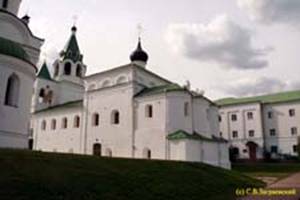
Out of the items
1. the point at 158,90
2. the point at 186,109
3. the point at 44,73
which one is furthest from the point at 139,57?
the point at 44,73

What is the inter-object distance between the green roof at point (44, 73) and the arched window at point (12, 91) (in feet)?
84.4

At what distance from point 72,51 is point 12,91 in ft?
85.7

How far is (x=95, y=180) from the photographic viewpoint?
11148 millimetres

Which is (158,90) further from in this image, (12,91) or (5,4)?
(12,91)

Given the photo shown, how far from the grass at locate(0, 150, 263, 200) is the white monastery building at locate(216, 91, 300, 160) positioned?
3373 centimetres

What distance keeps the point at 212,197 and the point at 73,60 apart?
3360 centimetres

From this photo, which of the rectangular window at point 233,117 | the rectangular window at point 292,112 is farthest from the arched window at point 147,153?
the rectangular window at point 292,112

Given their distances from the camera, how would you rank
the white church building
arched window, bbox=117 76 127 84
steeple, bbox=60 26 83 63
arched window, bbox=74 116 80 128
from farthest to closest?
steeple, bbox=60 26 83 63
arched window, bbox=74 116 80 128
arched window, bbox=117 76 127 84
the white church building

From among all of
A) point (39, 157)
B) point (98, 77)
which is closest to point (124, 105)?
point (98, 77)

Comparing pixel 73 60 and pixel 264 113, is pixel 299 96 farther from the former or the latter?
pixel 73 60

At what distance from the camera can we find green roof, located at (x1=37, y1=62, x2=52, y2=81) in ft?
139

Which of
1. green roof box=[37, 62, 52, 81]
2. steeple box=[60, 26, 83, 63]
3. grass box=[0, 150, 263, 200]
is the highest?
steeple box=[60, 26, 83, 63]

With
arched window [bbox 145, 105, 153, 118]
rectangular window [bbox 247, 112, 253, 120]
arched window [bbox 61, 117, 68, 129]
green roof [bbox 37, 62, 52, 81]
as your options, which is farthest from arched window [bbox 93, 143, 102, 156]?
rectangular window [bbox 247, 112, 253, 120]

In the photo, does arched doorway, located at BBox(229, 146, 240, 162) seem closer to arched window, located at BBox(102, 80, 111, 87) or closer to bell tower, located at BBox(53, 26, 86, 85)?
arched window, located at BBox(102, 80, 111, 87)
